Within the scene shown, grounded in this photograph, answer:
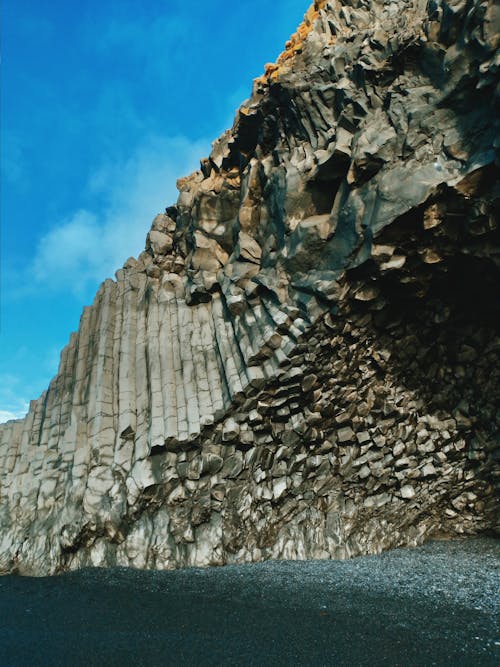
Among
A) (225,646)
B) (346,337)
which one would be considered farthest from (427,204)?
(225,646)

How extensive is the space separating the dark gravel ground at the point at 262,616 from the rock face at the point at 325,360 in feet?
4.25

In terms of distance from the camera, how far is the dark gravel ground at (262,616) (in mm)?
5277

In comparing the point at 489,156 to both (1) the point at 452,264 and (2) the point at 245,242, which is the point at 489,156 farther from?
(2) the point at 245,242

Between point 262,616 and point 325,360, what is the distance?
5310 mm

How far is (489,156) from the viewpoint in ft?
26.6

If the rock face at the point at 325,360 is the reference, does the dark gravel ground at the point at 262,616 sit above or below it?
below

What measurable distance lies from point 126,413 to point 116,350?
7.41 feet

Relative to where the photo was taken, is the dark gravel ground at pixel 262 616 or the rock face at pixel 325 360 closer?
the dark gravel ground at pixel 262 616

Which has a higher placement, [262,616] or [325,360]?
[325,360]

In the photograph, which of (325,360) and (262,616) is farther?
(325,360)

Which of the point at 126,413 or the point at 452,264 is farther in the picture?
the point at 126,413

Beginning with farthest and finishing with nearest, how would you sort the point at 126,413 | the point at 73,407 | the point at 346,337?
1. the point at 73,407
2. the point at 126,413
3. the point at 346,337

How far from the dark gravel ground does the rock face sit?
1.30 metres

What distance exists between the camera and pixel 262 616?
20.8ft
